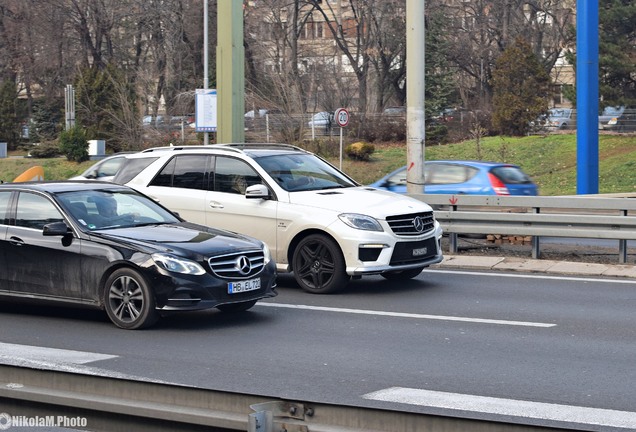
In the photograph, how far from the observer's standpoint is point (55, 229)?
10375 mm

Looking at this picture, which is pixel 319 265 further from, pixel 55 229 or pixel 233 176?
pixel 55 229

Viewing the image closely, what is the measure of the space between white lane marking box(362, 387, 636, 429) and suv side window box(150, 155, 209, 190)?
6646 millimetres

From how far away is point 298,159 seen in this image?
13797 mm

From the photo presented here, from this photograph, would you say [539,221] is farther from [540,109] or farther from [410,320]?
[540,109]

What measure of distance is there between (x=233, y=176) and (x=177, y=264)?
357cm

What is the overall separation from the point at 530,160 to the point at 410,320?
35308mm

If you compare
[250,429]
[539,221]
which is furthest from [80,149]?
[250,429]

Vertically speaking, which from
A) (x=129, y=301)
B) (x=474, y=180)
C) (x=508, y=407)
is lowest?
(x=508, y=407)

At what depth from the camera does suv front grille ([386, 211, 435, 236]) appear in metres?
12.4

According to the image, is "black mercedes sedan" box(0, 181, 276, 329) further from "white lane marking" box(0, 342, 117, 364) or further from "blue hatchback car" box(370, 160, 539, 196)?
"blue hatchback car" box(370, 160, 539, 196)

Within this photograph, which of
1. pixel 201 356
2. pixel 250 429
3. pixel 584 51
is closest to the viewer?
pixel 250 429

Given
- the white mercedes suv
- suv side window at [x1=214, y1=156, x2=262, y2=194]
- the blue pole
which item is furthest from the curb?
the blue pole

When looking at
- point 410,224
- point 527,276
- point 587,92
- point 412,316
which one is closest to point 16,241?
point 412,316

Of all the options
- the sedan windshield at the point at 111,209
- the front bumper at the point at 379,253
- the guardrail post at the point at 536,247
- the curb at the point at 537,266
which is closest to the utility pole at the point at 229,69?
the curb at the point at 537,266
